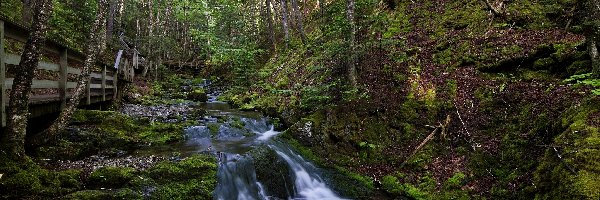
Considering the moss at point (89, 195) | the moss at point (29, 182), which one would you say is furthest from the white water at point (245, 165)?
the moss at point (29, 182)

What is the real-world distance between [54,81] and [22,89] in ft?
8.18

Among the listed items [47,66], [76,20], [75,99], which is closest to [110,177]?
[75,99]

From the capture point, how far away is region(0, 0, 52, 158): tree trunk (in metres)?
5.56

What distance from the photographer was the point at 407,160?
30.3 ft

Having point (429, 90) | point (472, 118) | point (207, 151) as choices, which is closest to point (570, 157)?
point (472, 118)

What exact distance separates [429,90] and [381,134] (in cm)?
197

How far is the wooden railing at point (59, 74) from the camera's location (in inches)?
217

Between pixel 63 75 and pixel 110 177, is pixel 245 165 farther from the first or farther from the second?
pixel 63 75

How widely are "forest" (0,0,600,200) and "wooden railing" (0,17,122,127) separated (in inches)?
1.5

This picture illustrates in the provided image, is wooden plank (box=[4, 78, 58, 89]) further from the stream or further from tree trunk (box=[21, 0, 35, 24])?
tree trunk (box=[21, 0, 35, 24])

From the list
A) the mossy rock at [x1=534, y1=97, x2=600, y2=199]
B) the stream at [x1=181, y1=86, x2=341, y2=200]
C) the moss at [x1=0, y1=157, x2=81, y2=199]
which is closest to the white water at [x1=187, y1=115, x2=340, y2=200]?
the stream at [x1=181, y1=86, x2=341, y2=200]

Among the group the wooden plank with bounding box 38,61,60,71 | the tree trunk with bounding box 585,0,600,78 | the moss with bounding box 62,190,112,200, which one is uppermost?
the tree trunk with bounding box 585,0,600,78

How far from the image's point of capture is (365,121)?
1059cm

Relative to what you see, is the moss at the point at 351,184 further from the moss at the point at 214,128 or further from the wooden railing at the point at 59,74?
the wooden railing at the point at 59,74
